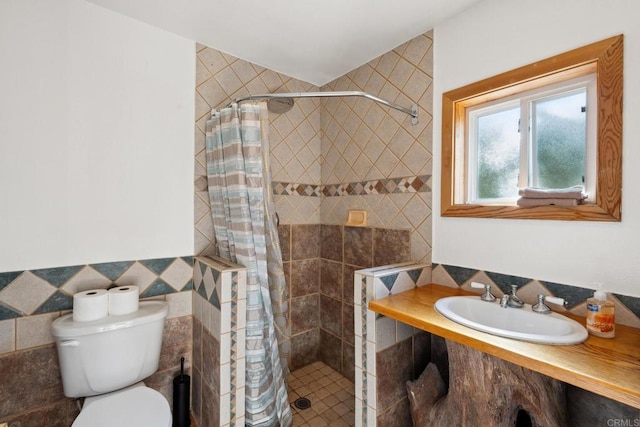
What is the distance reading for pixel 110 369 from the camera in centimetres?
130

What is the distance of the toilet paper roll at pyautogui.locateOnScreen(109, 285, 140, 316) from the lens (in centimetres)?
138

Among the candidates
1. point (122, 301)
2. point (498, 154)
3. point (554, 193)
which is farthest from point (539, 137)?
point (122, 301)

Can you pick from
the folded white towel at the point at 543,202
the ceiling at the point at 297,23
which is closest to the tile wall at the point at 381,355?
the folded white towel at the point at 543,202

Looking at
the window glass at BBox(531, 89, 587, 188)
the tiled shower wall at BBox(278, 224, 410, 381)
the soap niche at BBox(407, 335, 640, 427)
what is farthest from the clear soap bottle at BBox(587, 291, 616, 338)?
the tiled shower wall at BBox(278, 224, 410, 381)

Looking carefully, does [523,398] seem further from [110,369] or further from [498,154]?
[110,369]

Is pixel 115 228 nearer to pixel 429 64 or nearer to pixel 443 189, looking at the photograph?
pixel 443 189

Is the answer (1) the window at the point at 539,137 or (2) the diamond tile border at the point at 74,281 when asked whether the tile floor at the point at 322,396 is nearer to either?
(2) the diamond tile border at the point at 74,281

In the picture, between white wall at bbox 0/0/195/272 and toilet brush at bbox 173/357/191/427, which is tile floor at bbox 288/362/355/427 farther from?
white wall at bbox 0/0/195/272

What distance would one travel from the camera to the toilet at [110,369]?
3.98 ft

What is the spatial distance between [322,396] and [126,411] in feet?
3.91

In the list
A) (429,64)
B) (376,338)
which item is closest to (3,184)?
(376,338)

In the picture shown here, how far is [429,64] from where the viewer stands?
1.68 metres

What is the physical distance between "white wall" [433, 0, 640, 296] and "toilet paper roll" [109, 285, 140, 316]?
1.62 meters

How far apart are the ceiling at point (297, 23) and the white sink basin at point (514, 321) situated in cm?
151
